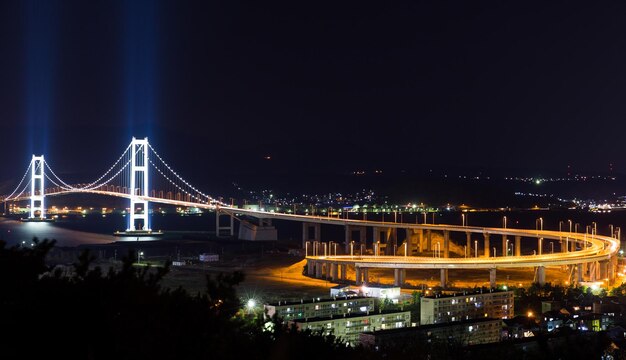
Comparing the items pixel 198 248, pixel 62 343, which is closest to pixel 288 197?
pixel 198 248

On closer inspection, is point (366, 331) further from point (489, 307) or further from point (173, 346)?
point (173, 346)

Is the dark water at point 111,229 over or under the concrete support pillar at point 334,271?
over

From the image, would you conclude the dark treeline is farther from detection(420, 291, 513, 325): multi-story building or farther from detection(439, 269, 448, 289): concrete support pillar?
detection(439, 269, 448, 289): concrete support pillar

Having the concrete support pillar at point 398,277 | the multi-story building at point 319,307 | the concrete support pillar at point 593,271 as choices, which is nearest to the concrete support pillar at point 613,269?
the concrete support pillar at point 593,271

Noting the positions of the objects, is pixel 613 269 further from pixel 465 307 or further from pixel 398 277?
pixel 465 307

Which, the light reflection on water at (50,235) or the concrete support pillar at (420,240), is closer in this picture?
the concrete support pillar at (420,240)

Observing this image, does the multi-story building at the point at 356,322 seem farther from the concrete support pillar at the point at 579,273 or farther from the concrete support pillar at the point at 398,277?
the concrete support pillar at the point at 579,273

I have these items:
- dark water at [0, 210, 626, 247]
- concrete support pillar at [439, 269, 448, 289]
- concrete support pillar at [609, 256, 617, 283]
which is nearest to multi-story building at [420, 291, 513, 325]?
concrete support pillar at [439, 269, 448, 289]
